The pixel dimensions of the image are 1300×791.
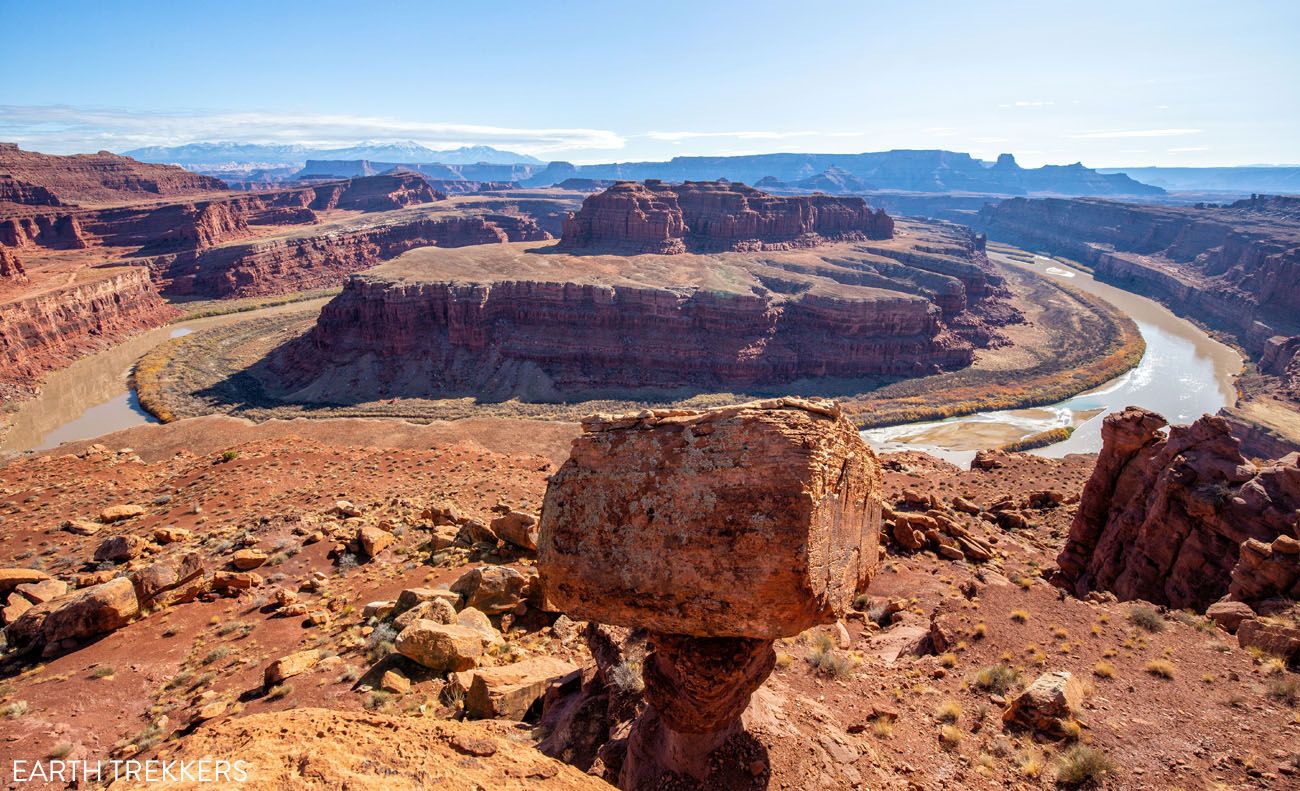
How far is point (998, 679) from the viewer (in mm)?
11906

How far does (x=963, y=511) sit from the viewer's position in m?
26.7

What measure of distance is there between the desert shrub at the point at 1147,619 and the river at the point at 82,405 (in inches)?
2505

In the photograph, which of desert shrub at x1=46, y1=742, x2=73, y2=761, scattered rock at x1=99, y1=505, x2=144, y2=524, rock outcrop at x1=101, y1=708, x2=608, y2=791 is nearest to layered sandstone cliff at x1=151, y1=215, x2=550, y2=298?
scattered rock at x1=99, y1=505, x2=144, y2=524

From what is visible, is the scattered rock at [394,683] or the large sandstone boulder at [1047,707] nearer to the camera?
the large sandstone boulder at [1047,707]

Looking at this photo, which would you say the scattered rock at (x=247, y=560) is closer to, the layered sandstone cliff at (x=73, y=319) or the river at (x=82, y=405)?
the river at (x=82, y=405)

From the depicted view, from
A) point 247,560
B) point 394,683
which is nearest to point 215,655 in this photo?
point 394,683

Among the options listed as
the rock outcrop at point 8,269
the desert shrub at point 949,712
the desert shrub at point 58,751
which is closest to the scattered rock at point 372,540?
the desert shrub at point 58,751

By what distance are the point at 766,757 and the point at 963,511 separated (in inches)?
832

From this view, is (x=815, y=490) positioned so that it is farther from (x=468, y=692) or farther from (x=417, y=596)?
(x=417, y=596)

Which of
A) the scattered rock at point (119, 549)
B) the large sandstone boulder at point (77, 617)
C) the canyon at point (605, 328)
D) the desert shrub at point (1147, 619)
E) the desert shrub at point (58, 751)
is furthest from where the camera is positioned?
the canyon at point (605, 328)

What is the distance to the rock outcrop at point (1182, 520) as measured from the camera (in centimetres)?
1675

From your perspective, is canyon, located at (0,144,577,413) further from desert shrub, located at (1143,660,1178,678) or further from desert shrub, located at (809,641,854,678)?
desert shrub, located at (1143,660,1178,678)

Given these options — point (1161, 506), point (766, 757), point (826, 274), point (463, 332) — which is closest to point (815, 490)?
point (766, 757)

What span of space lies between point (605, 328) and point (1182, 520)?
169ft
